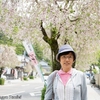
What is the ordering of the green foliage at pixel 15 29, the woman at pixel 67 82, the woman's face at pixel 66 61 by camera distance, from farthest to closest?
the green foliage at pixel 15 29 < the woman's face at pixel 66 61 < the woman at pixel 67 82

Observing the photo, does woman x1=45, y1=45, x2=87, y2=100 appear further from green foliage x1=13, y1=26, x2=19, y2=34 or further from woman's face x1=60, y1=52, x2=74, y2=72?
green foliage x1=13, y1=26, x2=19, y2=34

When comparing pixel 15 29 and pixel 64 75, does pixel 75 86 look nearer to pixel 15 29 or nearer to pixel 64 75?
pixel 64 75

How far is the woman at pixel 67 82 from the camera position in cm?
357

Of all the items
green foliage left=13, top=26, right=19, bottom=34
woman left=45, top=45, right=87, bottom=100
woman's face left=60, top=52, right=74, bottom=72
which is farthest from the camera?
green foliage left=13, top=26, right=19, bottom=34

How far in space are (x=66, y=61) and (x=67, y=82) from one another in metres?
0.25

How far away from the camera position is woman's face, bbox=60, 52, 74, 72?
368 cm

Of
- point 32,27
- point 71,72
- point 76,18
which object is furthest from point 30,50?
point 71,72

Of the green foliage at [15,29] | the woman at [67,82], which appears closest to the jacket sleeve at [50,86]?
the woman at [67,82]

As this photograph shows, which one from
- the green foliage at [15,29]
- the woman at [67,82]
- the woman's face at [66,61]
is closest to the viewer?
the woman at [67,82]

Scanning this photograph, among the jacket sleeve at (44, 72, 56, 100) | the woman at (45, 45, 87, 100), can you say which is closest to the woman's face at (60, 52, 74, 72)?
the woman at (45, 45, 87, 100)

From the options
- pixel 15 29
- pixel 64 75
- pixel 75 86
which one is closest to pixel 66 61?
pixel 64 75

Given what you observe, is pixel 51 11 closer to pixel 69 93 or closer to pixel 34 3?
pixel 34 3

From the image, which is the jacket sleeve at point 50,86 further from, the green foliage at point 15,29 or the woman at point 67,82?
the green foliage at point 15,29

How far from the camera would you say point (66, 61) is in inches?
146
